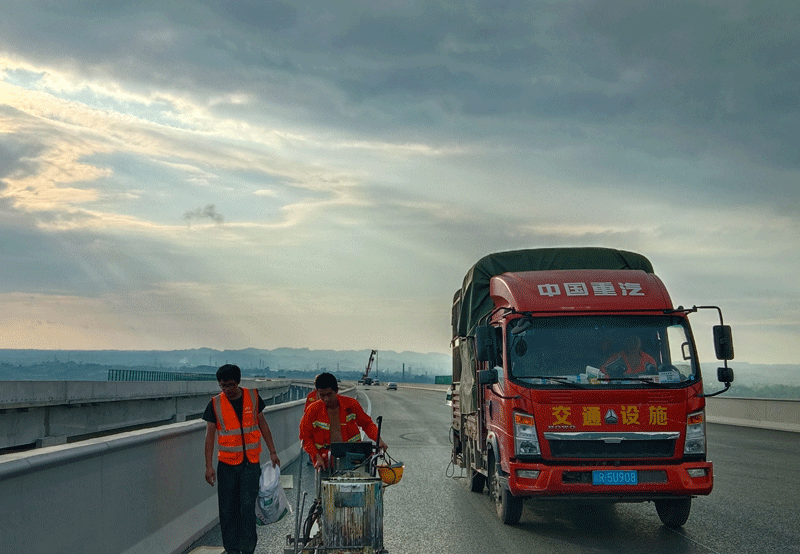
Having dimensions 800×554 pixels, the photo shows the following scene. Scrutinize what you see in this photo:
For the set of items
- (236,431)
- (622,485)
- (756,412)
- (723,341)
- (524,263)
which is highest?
(524,263)

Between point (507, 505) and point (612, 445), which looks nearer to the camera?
point (612, 445)

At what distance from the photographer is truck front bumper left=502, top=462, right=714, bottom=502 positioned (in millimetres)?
8875

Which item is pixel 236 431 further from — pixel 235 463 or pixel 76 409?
pixel 76 409

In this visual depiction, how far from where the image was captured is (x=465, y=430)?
1275 cm

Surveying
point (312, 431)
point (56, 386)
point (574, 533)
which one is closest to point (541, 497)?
point (574, 533)

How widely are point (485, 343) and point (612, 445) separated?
1716mm

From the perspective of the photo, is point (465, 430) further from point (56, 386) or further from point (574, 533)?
point (56, 386)

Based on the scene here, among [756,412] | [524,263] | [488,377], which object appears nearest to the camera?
[488,377]

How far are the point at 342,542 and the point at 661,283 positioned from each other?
5.42 metres

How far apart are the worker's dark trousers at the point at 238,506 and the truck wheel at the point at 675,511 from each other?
451cm

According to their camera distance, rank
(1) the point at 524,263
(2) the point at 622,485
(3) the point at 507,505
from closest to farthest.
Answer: (2) the point at 622,485 → (3) the point at 507,505 → (1) the point at 524,263

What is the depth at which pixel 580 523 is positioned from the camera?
1012cm

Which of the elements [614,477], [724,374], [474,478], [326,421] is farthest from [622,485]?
[474,478]

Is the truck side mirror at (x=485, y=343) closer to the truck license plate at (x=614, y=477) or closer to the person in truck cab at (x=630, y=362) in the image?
the person in truck cab at (x=630, y=362)
